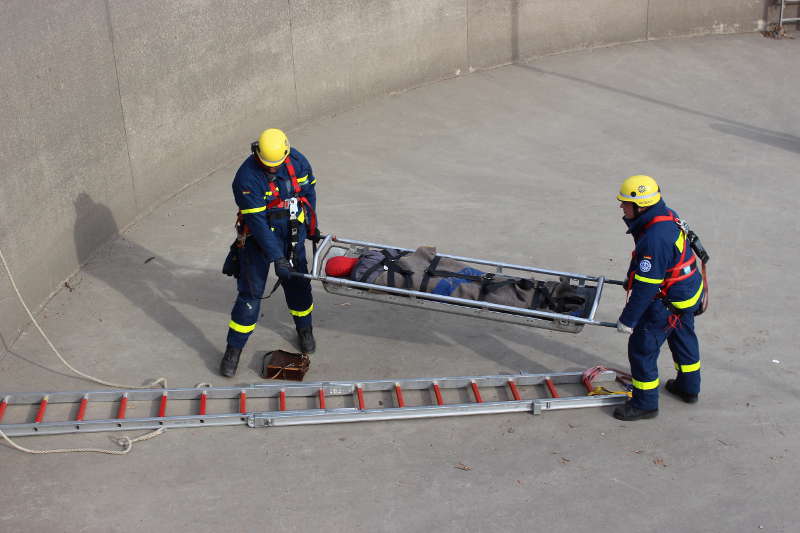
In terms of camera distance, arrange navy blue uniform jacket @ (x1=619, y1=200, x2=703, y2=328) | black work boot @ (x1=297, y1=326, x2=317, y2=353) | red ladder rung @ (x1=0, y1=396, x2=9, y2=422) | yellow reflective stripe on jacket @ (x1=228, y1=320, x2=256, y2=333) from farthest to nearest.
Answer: black work boot @ (x1=297, y1=326, x2=317, y2=353) → yellow reflective stripe on jacket @ (x1=228, y1=320, x2=256, y2=333) → red ladder rung @ (x1=0, y1=396, x2=9, y2=422) → navy blue uniform jacket @ (x1=619, y1=200, x2=703, y2=328)

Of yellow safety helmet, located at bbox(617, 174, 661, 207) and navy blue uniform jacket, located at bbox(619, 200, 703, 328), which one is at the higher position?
yellow safety helmet, located at bbox(617, 174, 661, 207)

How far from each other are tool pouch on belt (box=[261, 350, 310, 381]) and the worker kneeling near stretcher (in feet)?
2.29

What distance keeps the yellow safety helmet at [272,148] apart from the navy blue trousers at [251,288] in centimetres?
60

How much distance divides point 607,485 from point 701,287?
1.49 m

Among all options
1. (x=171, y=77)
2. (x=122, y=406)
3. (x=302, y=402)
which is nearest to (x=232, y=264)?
(x=302, y=402)

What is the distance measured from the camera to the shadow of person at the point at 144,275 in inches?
288

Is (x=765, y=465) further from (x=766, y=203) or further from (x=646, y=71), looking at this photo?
(x=646, y=71)

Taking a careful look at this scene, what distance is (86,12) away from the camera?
7.73 meters

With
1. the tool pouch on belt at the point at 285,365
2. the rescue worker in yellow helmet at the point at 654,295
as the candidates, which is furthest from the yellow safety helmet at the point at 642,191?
the tool pouch on belt at the point at 285,365

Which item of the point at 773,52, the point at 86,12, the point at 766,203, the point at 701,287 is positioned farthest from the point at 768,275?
the point at 773,52

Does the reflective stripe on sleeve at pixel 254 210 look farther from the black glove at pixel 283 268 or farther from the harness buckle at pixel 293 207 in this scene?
the black glove at pixel 283 268

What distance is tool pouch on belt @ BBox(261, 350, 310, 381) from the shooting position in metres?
6.46

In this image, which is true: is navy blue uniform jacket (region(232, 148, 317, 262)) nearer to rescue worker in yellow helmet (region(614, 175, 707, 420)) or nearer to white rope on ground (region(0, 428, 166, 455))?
white rope on ground (region(0, 428, 166, 455))

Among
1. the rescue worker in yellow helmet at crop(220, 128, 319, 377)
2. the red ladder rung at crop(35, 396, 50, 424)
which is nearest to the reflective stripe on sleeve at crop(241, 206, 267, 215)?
the rescue worker in yellow helmet at crop(220, 128, 319, 377)
